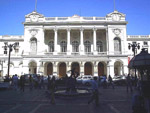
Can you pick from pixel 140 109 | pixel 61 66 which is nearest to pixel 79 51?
pixel 61 66

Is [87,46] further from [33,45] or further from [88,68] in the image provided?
[33,45]

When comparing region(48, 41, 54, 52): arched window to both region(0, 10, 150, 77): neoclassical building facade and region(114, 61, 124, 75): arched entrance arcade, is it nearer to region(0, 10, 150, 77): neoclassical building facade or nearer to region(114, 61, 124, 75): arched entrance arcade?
region(0, 10, 150, 77): neoclassical building facade

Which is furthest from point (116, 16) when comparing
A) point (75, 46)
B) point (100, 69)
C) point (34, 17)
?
point (34, 17)

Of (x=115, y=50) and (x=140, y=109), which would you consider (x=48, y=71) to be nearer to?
(x=115, y=50)

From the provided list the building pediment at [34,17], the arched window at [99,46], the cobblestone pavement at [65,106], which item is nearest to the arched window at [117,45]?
the arched window at [99,46]

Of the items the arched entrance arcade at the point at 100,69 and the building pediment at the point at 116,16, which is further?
the arched entrance arcade at the point at 100,69

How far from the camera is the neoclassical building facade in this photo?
34775 mm

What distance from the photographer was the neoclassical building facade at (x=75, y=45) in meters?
34.8

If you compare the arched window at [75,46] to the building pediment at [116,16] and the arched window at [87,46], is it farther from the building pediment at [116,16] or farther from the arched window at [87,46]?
the building pediment at [116,16]

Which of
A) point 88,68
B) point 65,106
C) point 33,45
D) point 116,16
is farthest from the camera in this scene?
point 88,68

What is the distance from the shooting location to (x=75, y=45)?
127 feet

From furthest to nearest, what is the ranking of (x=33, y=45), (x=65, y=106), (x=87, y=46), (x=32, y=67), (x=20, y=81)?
(x=87, y=46) < (x=32, y=67) < (x=33, y=45) < (x=20, y=81) < (x=65, y=106)

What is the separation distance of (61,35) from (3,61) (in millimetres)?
19592

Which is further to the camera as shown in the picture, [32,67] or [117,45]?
[32,67]
